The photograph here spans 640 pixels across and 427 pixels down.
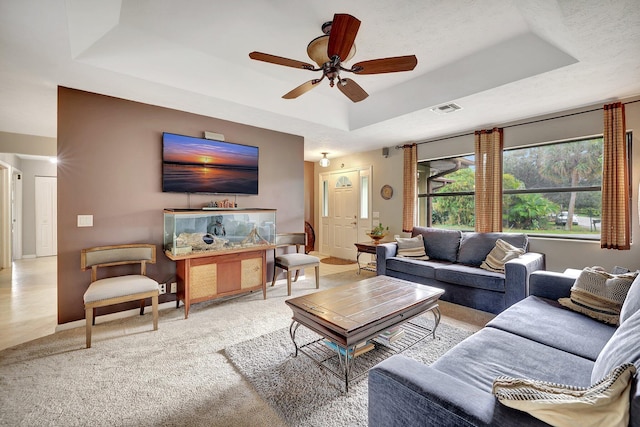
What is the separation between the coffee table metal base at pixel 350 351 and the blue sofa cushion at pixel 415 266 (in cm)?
107

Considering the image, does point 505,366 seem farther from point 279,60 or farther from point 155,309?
point 155,309

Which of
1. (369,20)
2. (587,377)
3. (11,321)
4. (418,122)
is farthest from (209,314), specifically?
(418,122)

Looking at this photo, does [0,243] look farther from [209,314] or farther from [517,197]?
[517,197]

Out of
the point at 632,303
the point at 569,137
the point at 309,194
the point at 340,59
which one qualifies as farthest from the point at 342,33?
the point at 309,194

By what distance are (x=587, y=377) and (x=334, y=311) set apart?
4.43 ft

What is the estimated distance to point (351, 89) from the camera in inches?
95.7

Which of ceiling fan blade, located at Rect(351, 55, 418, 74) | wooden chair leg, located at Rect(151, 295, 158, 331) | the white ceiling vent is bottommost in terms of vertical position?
wooden chair leg, located at Rect(151, 295, 158, 331)

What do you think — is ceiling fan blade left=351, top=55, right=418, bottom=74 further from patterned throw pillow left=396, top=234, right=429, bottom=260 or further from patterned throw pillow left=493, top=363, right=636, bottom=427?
patterned throw pillow left=396, top=234, right=429, bottom=260

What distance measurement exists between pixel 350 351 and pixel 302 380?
15.8 inches

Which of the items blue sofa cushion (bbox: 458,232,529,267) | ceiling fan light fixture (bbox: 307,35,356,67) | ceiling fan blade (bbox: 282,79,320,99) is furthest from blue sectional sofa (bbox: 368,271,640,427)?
ceiling fan light fixture (bbox: 307,35,356,67)

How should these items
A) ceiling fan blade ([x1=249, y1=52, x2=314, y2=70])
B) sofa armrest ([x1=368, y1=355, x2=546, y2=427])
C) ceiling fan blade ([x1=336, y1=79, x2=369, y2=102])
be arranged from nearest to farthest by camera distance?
sofa armrest ([x1=368, y1=355, x2=546, y2=427]), ceiling fan blade ([x1=249, y1=52, x2=314, y2=70]), ceiling fan blade ([x1=336, y1=79, x2=369, y2=102])

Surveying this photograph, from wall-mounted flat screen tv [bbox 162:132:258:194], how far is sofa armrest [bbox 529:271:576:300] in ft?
11.1

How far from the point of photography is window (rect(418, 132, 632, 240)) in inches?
131

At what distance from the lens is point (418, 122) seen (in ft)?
12.6
